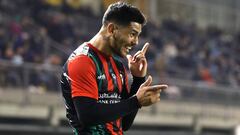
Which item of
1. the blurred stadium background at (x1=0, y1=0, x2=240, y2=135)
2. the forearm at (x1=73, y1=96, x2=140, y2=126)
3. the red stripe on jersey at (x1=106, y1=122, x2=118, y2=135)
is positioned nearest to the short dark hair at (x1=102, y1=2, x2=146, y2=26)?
the forearm at (x1=73, y1=96, x2=140, y2=126)

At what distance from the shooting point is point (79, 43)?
1666 cm

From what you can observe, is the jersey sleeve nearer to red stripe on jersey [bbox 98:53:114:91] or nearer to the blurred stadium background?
red stripe on jersey [bbox 98:53:114:91]

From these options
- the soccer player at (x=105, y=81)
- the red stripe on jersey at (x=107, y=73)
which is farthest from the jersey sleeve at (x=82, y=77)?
the red stripe on jersey at (x=107, y=73)

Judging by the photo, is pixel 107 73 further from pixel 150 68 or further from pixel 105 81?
pixel 150 68

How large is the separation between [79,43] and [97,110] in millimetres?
12350

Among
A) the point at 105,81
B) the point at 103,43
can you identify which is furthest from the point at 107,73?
the point at 103,43

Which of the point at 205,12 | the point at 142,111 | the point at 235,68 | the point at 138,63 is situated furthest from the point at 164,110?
the point at 205,12

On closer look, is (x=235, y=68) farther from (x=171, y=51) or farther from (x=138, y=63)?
(x=138, y=63)

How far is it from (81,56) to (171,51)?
15371mm

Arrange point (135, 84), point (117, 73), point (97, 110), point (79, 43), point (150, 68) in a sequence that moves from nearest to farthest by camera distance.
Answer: point (97, 110) < point (117, 73) < point (135, 84) < point (150, 68) < point (79, 43)

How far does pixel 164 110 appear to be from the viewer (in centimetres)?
1565

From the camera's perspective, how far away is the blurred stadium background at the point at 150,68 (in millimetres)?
12438

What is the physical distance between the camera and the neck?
458cm

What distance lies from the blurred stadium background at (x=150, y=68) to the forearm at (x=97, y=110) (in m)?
7.45
